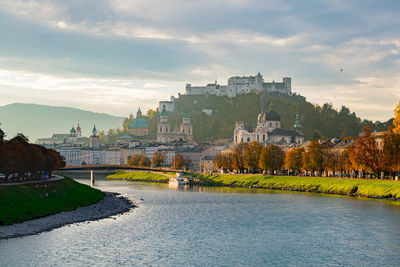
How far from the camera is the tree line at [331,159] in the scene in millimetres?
85875

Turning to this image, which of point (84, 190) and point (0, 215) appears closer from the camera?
point (0, 215)

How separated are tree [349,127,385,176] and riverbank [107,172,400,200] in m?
1.96

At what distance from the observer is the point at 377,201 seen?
73.9 meters

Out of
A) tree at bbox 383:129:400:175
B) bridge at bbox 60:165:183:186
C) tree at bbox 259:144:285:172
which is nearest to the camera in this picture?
tree at bbox 383:129:400:175

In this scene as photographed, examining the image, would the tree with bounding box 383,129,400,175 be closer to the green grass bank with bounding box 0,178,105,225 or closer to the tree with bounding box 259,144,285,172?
the tree with bounding box 259,144,285,172

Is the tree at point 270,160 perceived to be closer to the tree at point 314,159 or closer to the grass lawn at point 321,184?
the grass lawn at point 321,184

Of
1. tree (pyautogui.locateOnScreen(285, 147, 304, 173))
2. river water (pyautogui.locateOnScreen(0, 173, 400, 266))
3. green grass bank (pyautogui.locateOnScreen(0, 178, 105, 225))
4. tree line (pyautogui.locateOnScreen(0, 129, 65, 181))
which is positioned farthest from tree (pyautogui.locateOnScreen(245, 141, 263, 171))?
river water (pyautogui.locateOnScreen(0, 173, 400, 266))

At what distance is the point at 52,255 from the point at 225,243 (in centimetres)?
1298

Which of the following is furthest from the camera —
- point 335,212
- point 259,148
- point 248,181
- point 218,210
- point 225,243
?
point 259,148

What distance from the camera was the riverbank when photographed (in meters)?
79.4

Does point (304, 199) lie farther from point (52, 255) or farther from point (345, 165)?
point (52, 255)

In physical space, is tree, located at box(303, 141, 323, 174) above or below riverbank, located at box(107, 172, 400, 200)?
above

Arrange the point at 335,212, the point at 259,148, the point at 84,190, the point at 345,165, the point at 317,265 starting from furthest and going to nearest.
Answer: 1. the point at 259,148
2. the point at 345,165
3. the point at 84,190
4. the point at 335,212
5. the point at 317,265

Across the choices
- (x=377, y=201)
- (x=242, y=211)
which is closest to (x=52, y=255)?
(x=242, y=211)
